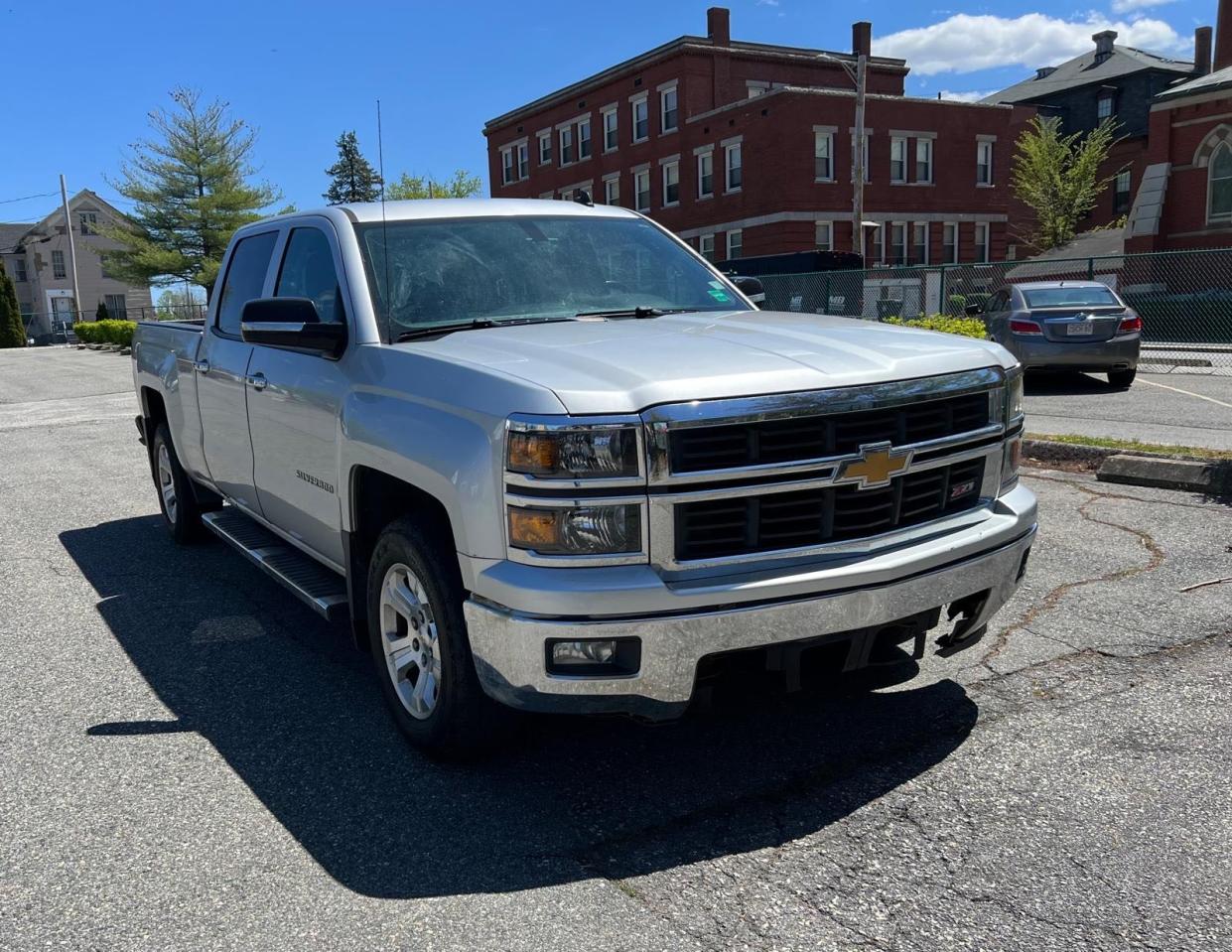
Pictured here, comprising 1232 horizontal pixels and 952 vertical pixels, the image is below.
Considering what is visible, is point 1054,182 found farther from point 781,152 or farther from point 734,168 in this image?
point 734,168

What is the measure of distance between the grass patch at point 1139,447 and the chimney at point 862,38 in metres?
45.3

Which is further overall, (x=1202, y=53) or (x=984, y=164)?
(x=1202, y=53)

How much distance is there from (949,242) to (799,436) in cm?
4537

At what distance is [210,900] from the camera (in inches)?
115

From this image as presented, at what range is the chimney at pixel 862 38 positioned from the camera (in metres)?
49.7

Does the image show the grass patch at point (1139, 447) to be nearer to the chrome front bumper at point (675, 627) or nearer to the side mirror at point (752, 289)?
the side mirror at point (752, 289)

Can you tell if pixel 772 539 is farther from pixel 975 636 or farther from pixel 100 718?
pixel 100 718

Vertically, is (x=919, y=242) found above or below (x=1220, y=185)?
below

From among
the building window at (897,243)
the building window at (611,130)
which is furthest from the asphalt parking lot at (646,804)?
the building window at (611,130)

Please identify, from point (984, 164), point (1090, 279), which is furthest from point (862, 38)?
point (1090, 279)

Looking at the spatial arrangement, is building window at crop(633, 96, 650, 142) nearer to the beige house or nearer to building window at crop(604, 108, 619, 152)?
building window at crop(604, 108, 619, 152)

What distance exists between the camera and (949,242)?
4534 centimetres

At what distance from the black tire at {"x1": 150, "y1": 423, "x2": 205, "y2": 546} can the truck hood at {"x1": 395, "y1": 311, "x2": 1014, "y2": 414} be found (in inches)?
144

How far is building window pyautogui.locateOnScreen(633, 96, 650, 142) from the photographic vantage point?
156ft
